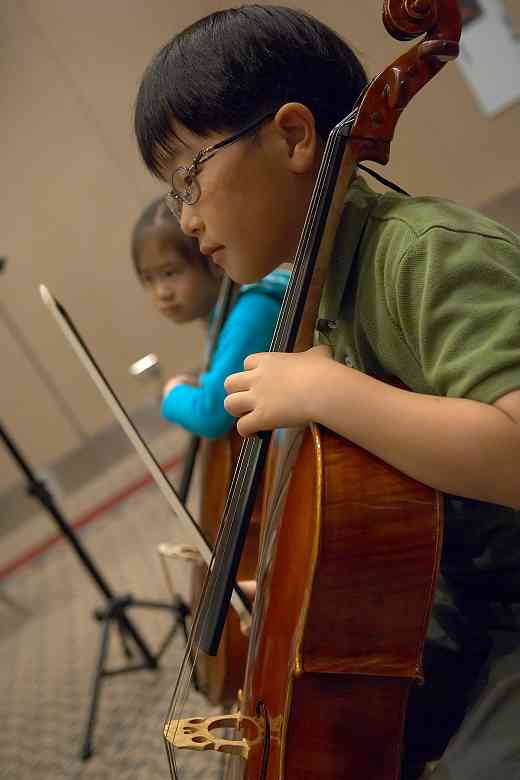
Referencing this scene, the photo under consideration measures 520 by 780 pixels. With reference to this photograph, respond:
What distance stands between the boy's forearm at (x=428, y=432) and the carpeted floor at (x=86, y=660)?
88cm

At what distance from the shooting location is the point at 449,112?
1431mm

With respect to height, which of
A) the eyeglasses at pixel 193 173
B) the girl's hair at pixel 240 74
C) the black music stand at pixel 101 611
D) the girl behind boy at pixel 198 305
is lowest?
the black music stand at pixel 101 611

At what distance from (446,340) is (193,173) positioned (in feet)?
1.02

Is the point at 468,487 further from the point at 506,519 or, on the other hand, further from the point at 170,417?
the point at 170,417

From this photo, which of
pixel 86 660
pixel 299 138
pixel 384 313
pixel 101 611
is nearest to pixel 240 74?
pixel 299 138

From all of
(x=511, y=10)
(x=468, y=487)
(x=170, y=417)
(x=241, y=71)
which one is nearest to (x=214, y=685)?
(x=170, y=417)

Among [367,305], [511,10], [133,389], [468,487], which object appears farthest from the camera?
[133,389]

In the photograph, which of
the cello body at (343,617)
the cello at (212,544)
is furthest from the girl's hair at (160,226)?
the cello body at (343,617)

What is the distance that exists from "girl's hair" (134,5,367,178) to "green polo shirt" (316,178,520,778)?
0.36ft

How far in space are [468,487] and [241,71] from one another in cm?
44

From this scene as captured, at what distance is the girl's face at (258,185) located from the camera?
2.05ft

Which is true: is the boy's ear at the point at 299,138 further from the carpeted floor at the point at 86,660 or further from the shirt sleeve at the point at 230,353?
the carpeted floor at the point at 86,660

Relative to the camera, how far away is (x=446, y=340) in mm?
497

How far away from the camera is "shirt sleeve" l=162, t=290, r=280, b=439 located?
107 cm
